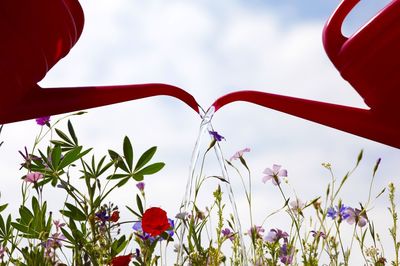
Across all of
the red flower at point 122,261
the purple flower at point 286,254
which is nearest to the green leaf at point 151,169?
the red flower at point 122,261

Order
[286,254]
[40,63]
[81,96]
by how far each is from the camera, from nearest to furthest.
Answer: [40,63]
[81,96]
[286,254]

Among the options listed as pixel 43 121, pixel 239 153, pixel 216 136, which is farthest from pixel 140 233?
pixel 43 121

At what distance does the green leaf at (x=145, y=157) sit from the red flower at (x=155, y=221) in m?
0.26

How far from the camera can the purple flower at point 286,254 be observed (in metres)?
2.01

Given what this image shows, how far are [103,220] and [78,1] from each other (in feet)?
2.05

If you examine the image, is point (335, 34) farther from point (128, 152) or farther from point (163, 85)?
point (128, 152)

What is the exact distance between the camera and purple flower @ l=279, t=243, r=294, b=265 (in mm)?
2009

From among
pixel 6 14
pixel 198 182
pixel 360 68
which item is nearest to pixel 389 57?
pixel 360 68

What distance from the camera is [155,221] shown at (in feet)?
5.08

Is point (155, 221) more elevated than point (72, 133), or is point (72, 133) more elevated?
point (72, 133)

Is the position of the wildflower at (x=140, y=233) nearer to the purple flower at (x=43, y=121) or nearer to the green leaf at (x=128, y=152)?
the green leaf at (x=128, y=152)

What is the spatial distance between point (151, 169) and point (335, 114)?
59cm

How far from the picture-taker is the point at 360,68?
138cm

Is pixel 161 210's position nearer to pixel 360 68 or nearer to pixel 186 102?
pixel 186 102
